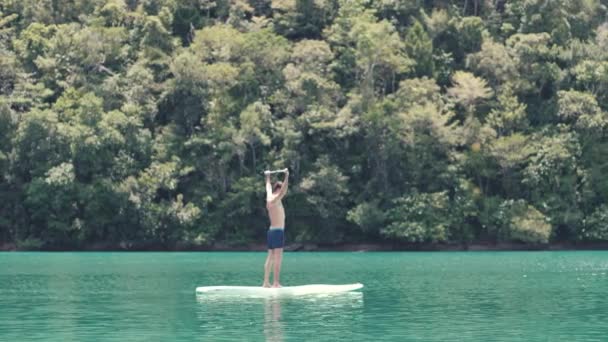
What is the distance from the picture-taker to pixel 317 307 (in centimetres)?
2267

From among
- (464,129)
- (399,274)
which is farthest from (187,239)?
(399,274)

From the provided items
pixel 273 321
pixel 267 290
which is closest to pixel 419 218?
pixel 267 290

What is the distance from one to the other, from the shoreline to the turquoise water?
22.5 meters

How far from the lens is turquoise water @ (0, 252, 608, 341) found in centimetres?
1848

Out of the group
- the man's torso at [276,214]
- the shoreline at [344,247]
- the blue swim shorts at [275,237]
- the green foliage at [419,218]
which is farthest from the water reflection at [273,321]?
the shoreline at [344,247]

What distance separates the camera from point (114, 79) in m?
63.7

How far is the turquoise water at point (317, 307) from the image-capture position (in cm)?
1848

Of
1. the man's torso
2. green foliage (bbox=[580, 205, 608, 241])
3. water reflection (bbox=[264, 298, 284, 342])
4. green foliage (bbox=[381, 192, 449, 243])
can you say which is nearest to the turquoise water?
water reflection (bbox=[264, 298, 284, 342])

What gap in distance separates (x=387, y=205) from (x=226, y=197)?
799 centimetres

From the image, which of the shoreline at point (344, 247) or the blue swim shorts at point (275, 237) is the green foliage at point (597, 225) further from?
the blue swim shorts at point (275, 237)

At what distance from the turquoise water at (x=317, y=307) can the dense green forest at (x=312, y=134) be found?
22.3 meters

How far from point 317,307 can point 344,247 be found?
3933 cm

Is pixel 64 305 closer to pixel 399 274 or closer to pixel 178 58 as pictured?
pixel 399 274

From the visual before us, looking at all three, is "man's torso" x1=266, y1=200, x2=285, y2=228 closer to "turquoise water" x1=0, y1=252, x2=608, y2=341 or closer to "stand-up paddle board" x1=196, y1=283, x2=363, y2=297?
"stand-up paddle board" x1=196, y1=283, x2=363, y2=297
